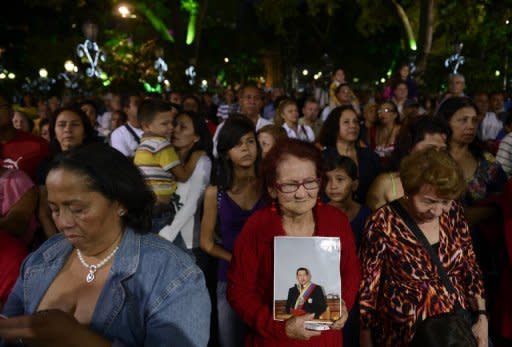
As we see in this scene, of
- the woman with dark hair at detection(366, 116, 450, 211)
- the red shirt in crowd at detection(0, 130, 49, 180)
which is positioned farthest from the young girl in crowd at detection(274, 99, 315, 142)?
the red shirt in crowd at detection(0, 130, 49, 180)

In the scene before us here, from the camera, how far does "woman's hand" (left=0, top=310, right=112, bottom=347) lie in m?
1.84

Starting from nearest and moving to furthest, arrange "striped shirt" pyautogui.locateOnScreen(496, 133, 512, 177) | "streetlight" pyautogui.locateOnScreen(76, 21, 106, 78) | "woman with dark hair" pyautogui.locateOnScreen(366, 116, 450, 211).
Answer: "woman with dark hair" pyautogui.locateOnScreen(366, 116, 450, 211)
"striped shirt" pyautogui.locateOnScreen(496, 133, 512, 177)
"streetlight" pyautogui.locateOnScreen(76, 21, 106, 78)

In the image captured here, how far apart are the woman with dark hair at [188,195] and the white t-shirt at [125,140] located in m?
1.79

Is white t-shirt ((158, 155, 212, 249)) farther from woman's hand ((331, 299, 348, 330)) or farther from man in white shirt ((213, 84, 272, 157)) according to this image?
man in white shirt ((213, 84, 272, 157))

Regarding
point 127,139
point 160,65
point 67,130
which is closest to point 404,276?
point 67,130

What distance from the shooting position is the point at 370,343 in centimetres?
321

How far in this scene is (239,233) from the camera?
11.9ft

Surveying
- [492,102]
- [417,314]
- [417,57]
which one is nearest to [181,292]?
[417,314]

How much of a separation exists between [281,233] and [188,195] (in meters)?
2.13

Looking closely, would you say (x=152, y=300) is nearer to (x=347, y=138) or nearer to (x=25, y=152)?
(x=25, y=152)

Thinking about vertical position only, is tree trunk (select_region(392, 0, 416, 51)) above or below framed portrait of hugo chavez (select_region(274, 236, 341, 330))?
above

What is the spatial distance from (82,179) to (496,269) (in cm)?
343

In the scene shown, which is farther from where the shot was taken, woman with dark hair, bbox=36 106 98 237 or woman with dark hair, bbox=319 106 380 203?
woman with dark hair, bbox=319 106 380 203

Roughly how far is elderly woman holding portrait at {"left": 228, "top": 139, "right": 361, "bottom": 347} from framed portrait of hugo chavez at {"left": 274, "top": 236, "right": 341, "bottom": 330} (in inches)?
6.5
